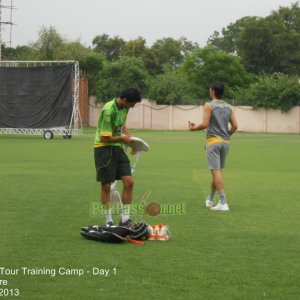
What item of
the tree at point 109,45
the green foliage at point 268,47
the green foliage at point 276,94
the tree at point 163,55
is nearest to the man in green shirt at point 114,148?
the green foliage at point 276,94

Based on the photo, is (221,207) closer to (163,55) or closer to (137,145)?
(137,145)

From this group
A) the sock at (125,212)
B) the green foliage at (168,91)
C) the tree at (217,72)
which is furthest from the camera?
the tree at (217,72)

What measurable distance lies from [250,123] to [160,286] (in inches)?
2058

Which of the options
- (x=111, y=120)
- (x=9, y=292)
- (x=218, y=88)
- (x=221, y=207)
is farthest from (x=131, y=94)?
(x=9, y=292)

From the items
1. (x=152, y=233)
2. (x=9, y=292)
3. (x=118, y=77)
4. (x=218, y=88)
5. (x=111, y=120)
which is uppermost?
(x=118, y=77)

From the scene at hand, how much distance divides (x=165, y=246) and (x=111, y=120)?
1667 mm

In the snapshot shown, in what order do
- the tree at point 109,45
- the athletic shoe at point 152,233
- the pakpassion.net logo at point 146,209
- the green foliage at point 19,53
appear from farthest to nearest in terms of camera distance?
the tree at point 109,45, the green foliage at point 19,53, the pakpassion.net logo at point 146,209, the athletic shoe at point 152,233

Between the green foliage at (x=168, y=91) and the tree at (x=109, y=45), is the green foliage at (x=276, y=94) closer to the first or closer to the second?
the green foliage at (x=168, y=91)

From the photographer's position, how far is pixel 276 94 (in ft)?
188

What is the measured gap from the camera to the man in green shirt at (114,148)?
8.82m

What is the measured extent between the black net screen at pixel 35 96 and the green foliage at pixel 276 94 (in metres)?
22.6

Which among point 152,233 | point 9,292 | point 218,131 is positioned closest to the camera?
point 9,292

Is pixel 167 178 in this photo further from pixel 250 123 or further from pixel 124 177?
pixel 250 123

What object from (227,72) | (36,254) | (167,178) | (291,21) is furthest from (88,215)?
(291,21)
